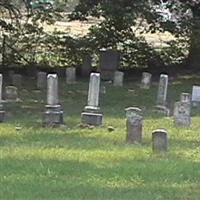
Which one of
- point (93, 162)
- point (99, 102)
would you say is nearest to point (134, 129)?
point (93, 162)

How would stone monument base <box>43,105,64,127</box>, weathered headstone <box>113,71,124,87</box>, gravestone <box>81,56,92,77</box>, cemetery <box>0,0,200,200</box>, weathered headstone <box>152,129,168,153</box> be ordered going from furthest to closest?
1. gravestone <box>81,56,92,77</box>
2. weathered headstone <box>113,71,124,87</box>
3. stone monument base <box>43,105,64,127</box>
4. weathered headstone <box>152,129,168,153</box>
5. cemetery <box>0,0,200,200</box>

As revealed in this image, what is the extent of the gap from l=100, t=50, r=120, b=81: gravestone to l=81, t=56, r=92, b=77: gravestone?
41 centimetres

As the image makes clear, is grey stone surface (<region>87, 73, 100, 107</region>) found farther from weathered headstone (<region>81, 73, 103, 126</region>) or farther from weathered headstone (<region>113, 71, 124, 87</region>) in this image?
weathered headstone (<region>113, 71, 124, 87</region>)

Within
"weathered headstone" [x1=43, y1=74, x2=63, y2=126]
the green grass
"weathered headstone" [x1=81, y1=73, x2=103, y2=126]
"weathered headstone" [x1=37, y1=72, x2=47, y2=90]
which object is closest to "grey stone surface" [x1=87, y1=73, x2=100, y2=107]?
"weathered headstone" [x1=81, y1=73, x2=103, y2=126]

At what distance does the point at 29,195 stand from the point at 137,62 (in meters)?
15.5

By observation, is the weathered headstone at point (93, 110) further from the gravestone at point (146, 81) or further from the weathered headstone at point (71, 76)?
the weathered headstone at point (71, 76)

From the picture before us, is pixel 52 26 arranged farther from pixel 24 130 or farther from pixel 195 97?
pixel 24 130

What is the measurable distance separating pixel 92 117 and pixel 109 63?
311 inches

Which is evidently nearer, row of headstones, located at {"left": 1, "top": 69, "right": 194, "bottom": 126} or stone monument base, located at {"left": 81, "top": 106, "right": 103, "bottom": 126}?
stone monument base, located at {"left": 81, "top": 106, "right": 103, "bottom": 126}

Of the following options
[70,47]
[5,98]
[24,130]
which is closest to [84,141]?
[24,130]

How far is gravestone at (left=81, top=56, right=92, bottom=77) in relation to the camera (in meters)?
22.0

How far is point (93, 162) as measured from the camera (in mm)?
10188

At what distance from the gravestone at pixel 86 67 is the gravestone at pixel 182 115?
8026mm

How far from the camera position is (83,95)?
1880 centimetres
